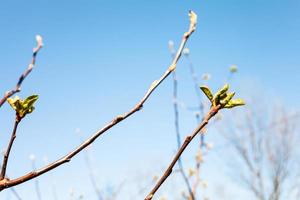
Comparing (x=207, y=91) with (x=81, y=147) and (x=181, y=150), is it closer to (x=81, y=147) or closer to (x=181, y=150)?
(x=181, y=150)

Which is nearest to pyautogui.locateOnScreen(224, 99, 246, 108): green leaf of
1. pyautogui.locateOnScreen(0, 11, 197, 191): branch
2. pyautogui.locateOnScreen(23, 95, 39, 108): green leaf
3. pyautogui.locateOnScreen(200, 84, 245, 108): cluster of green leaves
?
pyautogui.locateOnScreen(200, 84, 245, 108): cluster of green leaves

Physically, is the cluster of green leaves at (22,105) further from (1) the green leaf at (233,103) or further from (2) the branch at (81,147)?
(1) the green leaf at (233,103)

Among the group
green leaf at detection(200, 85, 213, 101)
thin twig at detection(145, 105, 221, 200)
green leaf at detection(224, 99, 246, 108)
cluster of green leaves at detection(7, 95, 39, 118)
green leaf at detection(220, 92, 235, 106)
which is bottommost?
thin twig at detection(145, 105, 221, 200)

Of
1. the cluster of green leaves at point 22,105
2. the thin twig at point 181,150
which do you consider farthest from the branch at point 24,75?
the thin twig at point 181,150

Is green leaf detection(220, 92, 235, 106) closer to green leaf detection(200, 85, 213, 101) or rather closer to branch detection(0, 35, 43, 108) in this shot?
green leaf detection(200, 85, 213, 101)

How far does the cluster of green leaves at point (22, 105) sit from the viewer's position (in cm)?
79

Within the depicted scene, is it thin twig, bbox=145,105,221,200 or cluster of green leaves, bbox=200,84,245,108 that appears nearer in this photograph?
thin twig, bbox=145,105,221,200

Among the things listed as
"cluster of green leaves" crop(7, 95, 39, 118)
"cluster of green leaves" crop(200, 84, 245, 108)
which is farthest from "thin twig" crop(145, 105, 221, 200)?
"cluster of green leaves" crop(7, 95, 39, 118)

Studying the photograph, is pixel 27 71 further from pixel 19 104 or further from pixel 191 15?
pixel 191 15

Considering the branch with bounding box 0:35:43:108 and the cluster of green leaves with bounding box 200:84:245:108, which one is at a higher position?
the branch with bounding box 0:35:43:108

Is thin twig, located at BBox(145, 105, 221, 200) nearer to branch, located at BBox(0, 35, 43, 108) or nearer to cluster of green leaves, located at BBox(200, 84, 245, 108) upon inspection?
cluster of green leaves, located at BBox(200, 84, 245, 108)

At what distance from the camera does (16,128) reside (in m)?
0.73

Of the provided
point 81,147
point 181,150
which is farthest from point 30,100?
point 181,150

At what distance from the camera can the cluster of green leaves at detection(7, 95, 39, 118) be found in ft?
2.60
